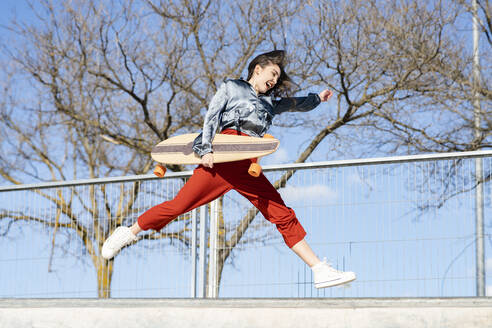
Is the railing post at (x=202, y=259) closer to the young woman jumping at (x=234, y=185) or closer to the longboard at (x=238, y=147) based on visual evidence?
the young woman jumping at (x=234, y=185)

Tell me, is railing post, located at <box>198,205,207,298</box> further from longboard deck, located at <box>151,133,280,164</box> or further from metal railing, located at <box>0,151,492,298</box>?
longboard deck, located at <box>151,133,280,164</box>

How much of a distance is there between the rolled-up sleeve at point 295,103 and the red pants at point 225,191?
0.42 m

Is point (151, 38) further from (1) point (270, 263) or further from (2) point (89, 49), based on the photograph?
(1) point (270, 263)

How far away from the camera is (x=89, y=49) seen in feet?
43.6

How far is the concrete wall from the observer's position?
3.29 meters

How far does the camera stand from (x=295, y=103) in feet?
14.8

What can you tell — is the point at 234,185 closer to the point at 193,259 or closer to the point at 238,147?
the point at 238,147

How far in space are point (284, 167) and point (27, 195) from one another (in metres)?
3.17

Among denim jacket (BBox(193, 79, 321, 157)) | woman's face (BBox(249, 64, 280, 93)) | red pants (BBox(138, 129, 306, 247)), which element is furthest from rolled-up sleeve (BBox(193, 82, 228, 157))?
woman's face (BBox(249, 64, 280, 93))

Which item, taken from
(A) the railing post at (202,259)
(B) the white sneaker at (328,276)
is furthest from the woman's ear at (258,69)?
(A) the railing post at (202,259)

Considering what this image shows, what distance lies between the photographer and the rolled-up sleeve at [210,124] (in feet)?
13.2

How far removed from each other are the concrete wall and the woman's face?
139 cm

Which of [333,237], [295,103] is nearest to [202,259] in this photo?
[333,237]

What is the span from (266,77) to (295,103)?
320 millimetres
